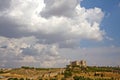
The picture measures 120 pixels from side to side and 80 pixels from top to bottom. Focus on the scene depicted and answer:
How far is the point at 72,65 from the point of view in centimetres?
16550

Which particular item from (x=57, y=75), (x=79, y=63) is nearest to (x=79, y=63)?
(x=79, y=63)

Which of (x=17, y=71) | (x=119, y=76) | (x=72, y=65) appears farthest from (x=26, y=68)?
(x=119, y=76)

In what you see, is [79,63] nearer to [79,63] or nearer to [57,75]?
[79,63]

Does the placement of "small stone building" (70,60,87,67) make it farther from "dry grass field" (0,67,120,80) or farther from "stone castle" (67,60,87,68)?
"dry grass field" (0,67,120,80)

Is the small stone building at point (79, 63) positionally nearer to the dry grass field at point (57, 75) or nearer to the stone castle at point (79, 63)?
the stone castle at point (79, 63)

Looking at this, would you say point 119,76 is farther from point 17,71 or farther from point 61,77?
point 17,71

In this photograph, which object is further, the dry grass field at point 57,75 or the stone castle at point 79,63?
the stone castle at point 79,63

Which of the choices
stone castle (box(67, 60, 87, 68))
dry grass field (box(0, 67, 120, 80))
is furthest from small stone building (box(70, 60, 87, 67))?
dry grass field (box(0, 67, 120, 80))

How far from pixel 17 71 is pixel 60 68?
2814 centimetres

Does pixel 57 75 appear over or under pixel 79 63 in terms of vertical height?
under

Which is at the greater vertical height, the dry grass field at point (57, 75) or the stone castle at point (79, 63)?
the stone castle at point (79, 63)

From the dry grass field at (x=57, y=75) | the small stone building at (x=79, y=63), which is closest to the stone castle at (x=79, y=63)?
the small stone building at (x=79, y=63)

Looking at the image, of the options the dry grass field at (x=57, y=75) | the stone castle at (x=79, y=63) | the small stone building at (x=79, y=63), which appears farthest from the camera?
the small stone building at (x=79, y=63)

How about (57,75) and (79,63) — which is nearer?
(57,75)
